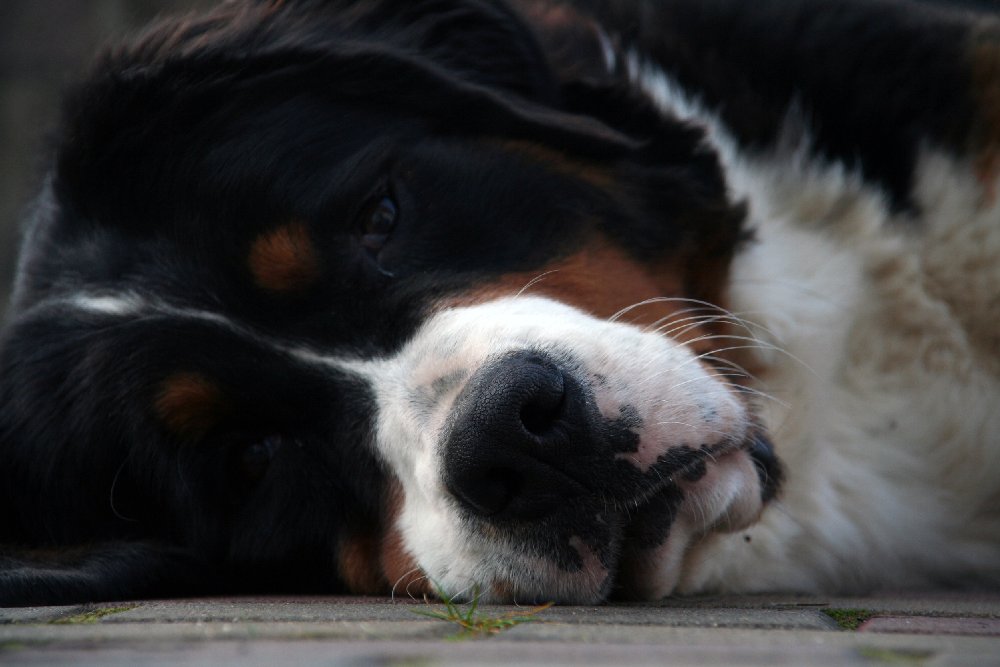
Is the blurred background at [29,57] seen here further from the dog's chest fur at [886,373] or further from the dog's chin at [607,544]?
the dog's chin at [607,544]

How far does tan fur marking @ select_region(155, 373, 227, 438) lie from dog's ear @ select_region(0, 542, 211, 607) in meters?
0.33

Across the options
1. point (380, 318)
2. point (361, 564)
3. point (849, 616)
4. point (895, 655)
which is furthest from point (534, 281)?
point (895, 655)

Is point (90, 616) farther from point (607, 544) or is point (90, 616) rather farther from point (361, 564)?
point (607, 544)

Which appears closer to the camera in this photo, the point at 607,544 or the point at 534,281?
the point at 607,544

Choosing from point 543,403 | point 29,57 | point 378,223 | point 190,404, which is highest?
point 543,403

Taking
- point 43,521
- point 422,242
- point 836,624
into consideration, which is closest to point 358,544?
point 422,242

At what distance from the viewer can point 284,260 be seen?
234cm

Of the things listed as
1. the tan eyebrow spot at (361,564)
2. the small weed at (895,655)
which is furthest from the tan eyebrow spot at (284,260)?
the small weed at (895,655)

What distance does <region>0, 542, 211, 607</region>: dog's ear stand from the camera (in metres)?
2.32

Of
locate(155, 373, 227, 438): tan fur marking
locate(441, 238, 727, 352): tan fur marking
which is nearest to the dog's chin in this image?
locate(441, 238, 727, 352): tan fur marking

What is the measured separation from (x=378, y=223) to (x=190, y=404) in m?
0.57

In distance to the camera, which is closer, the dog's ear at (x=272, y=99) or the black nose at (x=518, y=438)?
the black nose at (x=518, y=438)

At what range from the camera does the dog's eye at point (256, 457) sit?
2.45 metres

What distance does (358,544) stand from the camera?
2449 millimetres
